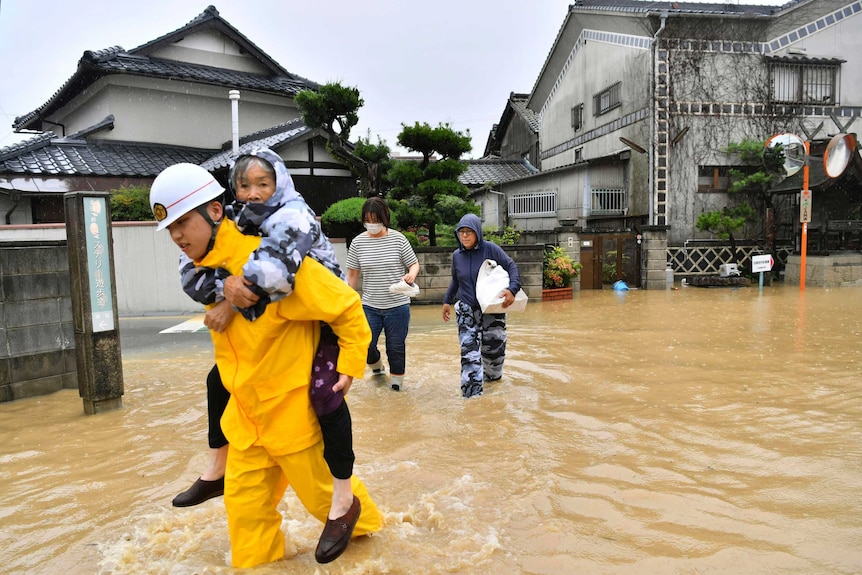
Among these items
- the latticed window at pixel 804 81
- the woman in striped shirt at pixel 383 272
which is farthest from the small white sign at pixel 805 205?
the woman in striped shirt at pixel 383 272

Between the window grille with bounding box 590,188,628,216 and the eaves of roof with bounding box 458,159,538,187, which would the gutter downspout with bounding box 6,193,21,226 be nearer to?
the eaves of roof with bounding box 458,159,538,187

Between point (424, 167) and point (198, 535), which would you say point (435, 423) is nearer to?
point (198, 535)

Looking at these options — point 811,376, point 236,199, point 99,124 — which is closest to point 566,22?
point 99,124

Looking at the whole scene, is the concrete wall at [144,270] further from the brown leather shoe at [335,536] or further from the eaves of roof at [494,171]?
the eaves of roof at [494,171]

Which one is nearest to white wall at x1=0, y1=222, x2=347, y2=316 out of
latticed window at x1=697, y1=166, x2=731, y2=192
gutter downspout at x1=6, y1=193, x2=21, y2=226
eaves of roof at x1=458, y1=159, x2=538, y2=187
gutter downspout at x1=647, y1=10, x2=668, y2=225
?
gutter downspout at x1=6, y1=193, x2=21, y2=226

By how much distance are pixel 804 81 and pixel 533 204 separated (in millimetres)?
8888

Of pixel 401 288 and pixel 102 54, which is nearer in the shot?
pixel 401 288

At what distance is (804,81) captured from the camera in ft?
58.8

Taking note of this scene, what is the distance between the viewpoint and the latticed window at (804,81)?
1772 cm

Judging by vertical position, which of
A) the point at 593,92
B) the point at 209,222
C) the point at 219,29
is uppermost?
the point at 219,29

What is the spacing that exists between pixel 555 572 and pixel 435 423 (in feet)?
7.55

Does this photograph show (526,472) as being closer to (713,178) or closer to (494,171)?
(713,178)

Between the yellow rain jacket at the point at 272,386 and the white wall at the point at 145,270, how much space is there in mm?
9110

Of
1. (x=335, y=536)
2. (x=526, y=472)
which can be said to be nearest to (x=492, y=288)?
(x=526, y=472)
